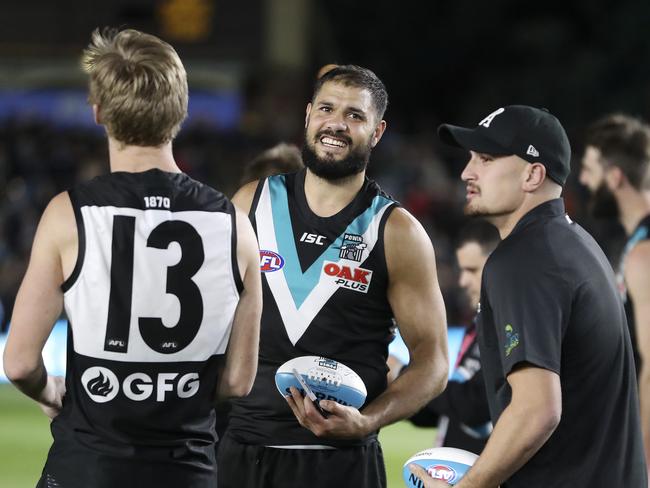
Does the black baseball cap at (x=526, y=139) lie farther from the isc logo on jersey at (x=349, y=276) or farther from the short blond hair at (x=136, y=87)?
the short blond hair at (x=136, y=87)

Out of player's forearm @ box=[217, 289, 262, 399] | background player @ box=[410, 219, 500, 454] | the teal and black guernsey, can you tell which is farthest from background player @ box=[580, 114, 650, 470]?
player's forearm @ box=[217, 289, 262, 399]

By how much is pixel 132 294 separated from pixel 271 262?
4.20 ft

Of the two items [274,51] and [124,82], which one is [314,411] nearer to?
[124,82]

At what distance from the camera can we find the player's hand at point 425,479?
3791 mm

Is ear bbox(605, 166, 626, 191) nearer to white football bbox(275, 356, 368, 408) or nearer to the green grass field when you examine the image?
white football bbox(275, 356, 368, 408)

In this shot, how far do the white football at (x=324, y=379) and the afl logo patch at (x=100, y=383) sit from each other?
2.73ft

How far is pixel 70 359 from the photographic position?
3402mm

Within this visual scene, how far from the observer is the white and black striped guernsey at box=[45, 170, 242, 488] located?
333 cm

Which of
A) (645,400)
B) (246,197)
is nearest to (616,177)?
(645,400)

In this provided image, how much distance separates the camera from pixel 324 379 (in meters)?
Result: 4.05

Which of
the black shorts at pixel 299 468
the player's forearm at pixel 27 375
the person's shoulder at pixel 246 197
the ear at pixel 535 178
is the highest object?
the ear at pixel 535 178

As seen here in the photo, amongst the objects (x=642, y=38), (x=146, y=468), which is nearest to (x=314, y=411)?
(x=146, y=468)

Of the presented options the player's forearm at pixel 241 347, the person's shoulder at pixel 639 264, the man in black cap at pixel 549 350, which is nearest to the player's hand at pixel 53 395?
the player's forearm at pixel 241 347

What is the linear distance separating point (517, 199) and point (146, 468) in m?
1.45
